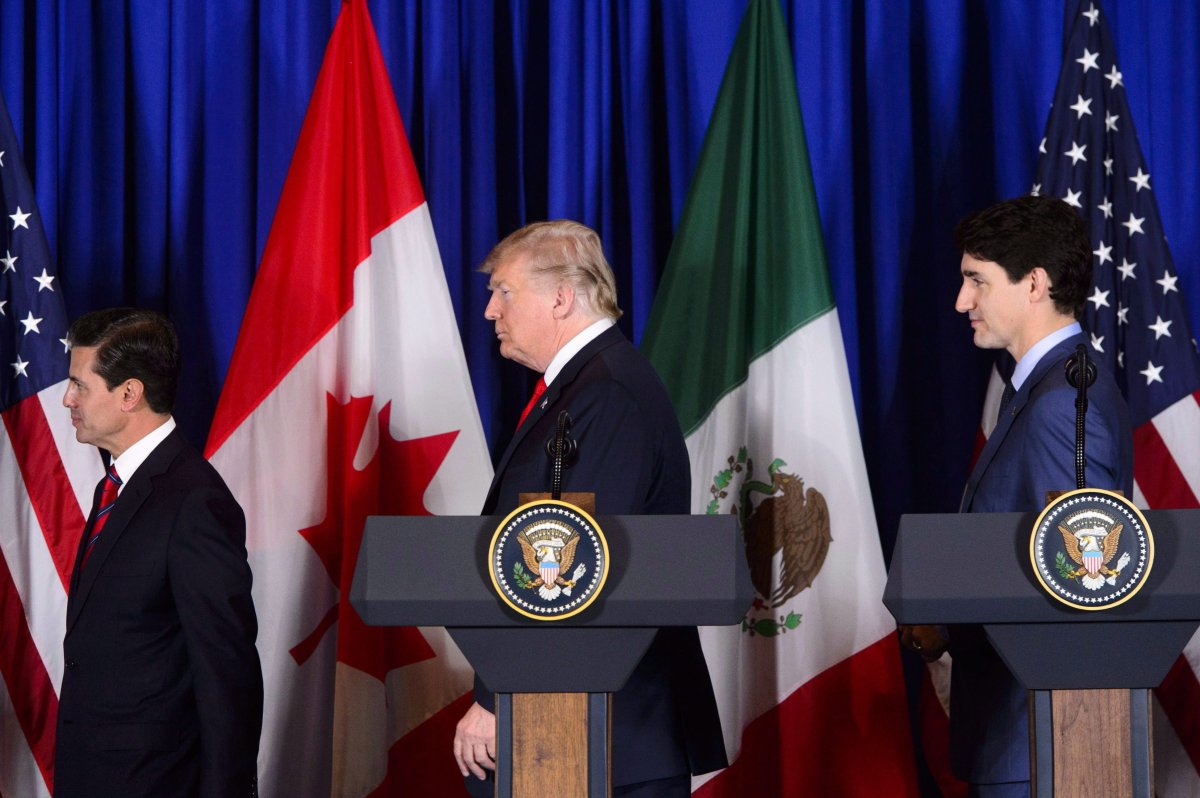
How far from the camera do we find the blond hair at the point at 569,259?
88.8 inches

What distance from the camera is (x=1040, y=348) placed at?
87.0 inches

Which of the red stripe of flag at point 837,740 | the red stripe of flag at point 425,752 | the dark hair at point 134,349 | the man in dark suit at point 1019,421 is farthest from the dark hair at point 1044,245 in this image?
the red stripe of flag at point 425,752

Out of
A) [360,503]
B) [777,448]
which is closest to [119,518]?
[360,503]

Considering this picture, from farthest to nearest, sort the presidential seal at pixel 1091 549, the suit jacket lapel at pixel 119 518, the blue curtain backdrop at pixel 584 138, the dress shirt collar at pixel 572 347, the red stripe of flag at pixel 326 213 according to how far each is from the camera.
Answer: the blue curtain backdrop at pixel 584 138 < the red stripe of flag at pixel 326 213 < the suit jacket lapel at pixel 119 518 < the dress shirt collar at pixel 572 347 < the presidential seal at pixel 1091 549

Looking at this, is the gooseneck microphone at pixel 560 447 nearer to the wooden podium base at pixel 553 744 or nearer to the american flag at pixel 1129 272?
the wooden podium base at pixel 553 744

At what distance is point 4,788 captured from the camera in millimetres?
3223

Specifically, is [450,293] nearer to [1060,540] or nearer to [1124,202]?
[1124,202]

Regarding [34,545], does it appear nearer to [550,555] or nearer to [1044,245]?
[550,555]

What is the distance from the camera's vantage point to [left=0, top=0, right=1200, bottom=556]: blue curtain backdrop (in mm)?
3656

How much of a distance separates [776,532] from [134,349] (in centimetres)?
153

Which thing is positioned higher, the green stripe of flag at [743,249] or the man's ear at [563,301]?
the green stripe of flag at [743,249]

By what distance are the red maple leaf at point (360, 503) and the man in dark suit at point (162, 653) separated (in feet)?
2.48

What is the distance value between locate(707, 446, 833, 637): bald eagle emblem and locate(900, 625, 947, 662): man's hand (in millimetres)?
938

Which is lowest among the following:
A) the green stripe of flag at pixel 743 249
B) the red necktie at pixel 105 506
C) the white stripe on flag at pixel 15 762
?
the white stripe on flag at pixel 15 762
